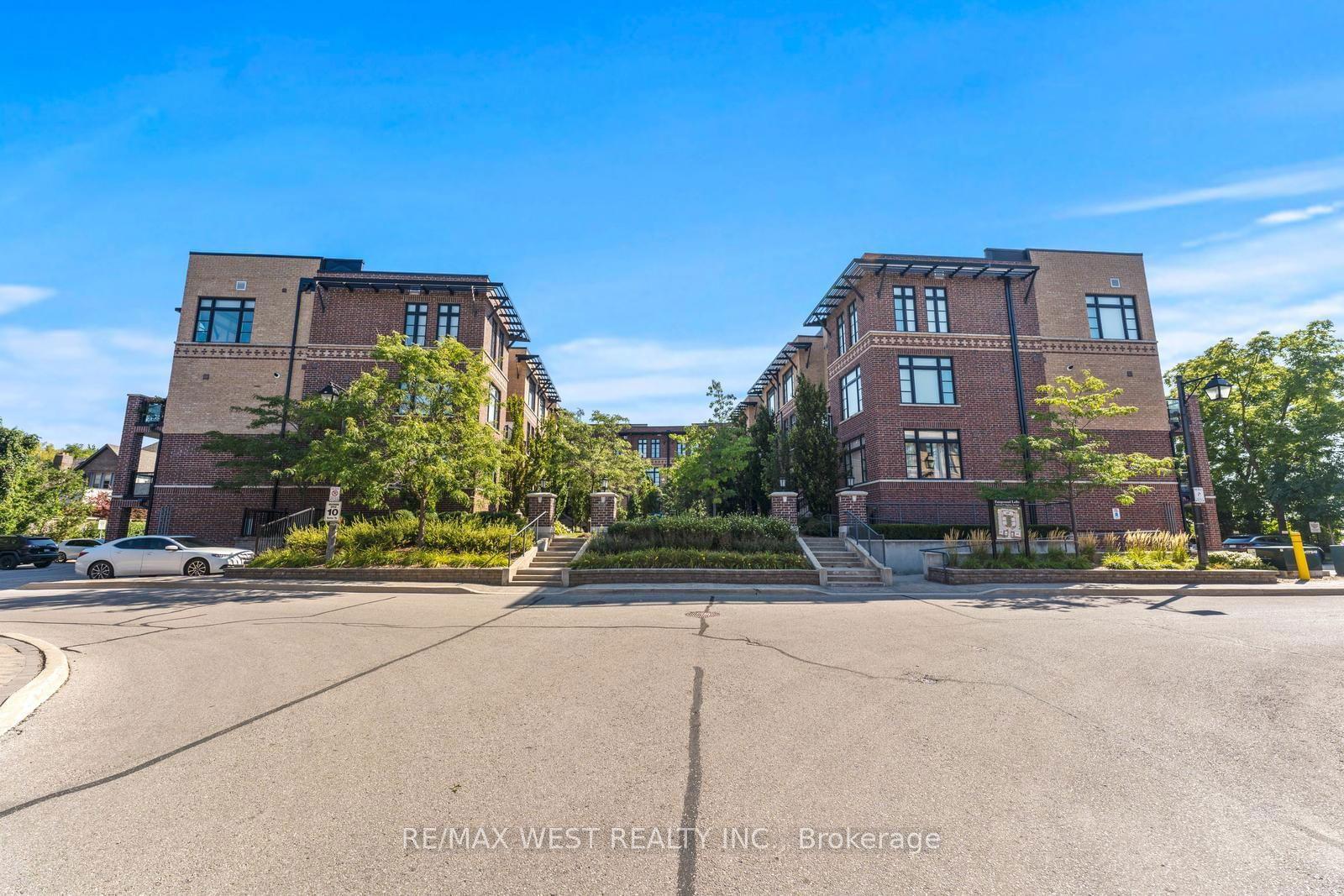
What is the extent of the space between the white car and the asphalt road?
11.5 meters

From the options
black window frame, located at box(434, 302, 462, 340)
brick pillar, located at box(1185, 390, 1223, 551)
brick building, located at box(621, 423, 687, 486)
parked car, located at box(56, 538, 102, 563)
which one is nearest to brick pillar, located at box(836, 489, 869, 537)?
brick pillar, located at box(1185, 390, 1223, 551)

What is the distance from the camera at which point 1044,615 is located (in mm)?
11094

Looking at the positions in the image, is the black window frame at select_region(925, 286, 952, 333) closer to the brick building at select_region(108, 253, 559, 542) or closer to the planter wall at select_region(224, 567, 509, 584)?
the brick building at select_region(108, 253, 559, 542)

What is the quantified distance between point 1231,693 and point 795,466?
2046 cm

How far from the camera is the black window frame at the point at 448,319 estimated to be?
26.6 meters

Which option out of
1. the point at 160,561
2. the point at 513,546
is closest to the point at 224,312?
the point at 160,561

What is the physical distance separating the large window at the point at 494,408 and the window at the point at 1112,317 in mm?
28352

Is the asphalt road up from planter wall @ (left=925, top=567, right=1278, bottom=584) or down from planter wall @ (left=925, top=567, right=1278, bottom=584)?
down

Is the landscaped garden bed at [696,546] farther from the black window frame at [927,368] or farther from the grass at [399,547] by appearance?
the black window frame at [927,368]

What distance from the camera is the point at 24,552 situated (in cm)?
2516

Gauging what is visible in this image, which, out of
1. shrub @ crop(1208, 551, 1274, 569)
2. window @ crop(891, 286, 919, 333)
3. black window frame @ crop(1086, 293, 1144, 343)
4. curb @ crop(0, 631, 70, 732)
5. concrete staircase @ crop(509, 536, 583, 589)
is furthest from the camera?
black window frame @ crop(1086, 293, 1144, 343)

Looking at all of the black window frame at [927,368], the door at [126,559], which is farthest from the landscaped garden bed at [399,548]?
the black window frame at [927,368]

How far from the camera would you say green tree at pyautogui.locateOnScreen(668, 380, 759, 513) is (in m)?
Answer: 30.5

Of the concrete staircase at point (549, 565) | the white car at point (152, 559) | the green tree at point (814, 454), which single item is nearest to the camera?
the concrete staircase at point (549, 565)
